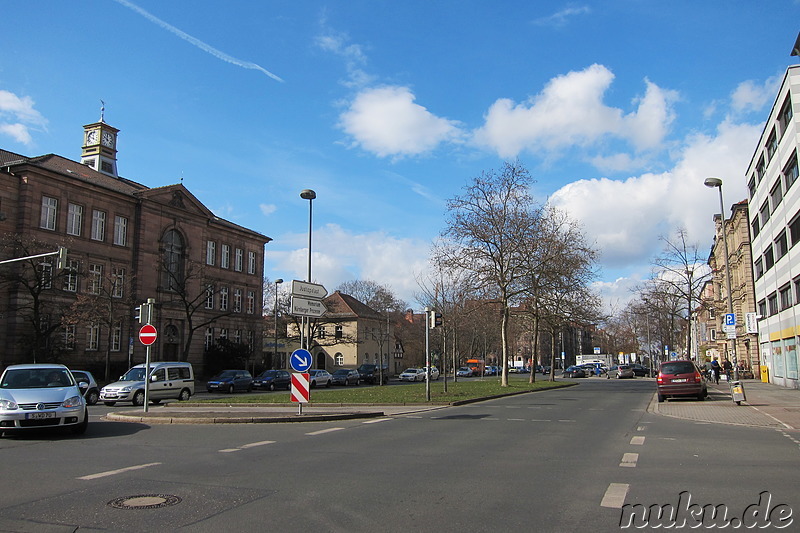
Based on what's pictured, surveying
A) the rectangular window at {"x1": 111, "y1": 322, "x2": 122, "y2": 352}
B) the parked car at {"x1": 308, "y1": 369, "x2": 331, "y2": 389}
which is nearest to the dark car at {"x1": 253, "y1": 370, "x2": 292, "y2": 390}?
the parked car at {"x1": 308, "y1": 369, "x2": 331, "y2": 389}

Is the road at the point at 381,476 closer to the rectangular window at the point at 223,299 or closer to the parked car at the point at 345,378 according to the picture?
the parked car at the point at 345,378

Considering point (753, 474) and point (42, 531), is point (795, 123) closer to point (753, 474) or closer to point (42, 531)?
point (753, 474)

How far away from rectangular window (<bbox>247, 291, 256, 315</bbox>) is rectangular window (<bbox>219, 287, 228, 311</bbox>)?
10.7ft

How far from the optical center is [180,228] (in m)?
56.3

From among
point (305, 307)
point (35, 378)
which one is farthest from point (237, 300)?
point (35, 378)

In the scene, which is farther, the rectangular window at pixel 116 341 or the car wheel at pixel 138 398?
the rectangular window at pixel 116 341

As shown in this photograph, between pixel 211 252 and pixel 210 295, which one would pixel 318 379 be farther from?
pixel 211 252

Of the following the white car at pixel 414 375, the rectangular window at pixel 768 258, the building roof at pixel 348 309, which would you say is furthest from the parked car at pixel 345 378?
the rectangular window at pixel 768 258

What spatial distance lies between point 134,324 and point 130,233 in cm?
791

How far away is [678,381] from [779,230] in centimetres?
1919

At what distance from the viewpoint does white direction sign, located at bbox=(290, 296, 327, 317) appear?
17.4 meters

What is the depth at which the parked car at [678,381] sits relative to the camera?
24469 mm

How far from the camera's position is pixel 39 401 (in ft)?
42.6

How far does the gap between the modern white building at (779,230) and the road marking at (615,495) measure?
97.7 ft
